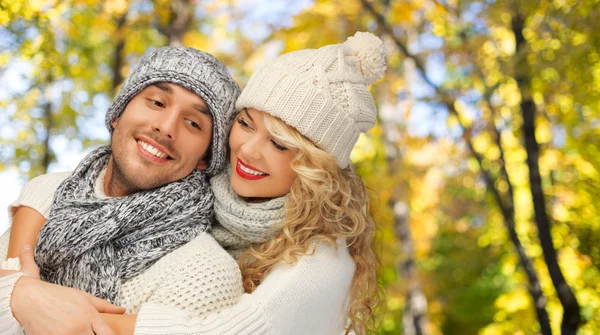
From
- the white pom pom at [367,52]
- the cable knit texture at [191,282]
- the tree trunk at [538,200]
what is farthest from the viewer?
the tree trunk at [538,200]

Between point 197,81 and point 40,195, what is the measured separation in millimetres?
851

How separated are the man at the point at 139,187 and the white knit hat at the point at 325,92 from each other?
200 mm

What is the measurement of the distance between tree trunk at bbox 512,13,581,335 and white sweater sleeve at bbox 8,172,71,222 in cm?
A: 359

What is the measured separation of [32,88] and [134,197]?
638cm

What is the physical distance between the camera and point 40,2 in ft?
14.3

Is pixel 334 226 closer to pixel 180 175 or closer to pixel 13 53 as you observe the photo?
pixel 180 175

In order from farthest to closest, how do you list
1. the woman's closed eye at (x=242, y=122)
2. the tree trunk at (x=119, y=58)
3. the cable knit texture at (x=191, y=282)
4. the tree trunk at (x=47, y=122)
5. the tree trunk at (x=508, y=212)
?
the tree trunk at (x=119, y=58) → the tree trunk at (x=47, y=122) → the tree trunk at (x=508, y=212) → the woman's closed eye at (x=242, y=122) → the cable knit texture at (x=191, y=282)

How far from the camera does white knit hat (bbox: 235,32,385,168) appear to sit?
8.02ft

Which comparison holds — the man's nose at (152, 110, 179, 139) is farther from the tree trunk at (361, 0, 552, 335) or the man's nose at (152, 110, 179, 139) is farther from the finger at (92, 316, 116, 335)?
the tree trunk at (361, 0, 552, 335)

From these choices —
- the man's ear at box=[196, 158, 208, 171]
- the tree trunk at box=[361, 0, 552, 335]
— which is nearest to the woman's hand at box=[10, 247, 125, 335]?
the man's ear at box=[196, 158, 208, 171]

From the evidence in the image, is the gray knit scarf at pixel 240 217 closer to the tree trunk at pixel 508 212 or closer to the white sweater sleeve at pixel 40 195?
the white sweater sleeve at pixel 40 195

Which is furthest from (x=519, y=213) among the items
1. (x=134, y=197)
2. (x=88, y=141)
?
(x=134, y=197)

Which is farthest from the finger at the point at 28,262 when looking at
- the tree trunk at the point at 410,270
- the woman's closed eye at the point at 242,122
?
the tree trunk at the point at 410,270

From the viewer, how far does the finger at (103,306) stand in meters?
2.07
